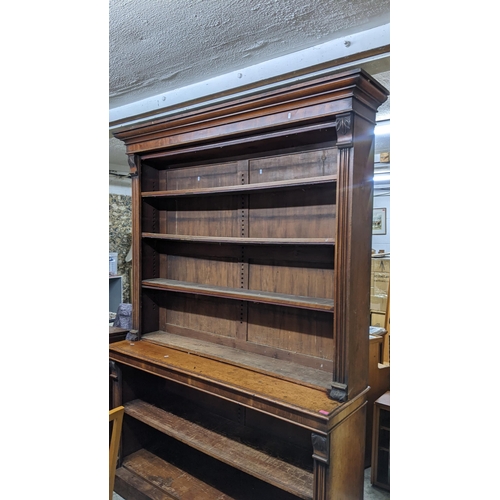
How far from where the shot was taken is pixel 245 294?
2055mm

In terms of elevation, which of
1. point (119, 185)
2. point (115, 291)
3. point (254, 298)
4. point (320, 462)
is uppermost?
point (119, 185)

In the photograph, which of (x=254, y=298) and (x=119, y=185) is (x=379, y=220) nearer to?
(x=119, y=185)

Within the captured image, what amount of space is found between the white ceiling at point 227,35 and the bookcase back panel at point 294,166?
0.44m

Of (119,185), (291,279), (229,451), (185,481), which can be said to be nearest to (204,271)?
(291,279)

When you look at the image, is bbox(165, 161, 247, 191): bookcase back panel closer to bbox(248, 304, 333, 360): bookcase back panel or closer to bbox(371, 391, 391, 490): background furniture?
bbox(248, 304, 333, 360): bookcase back panel

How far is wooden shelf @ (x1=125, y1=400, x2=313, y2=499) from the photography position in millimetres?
1778

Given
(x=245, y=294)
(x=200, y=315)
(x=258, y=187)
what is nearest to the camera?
(x=258, y=187)

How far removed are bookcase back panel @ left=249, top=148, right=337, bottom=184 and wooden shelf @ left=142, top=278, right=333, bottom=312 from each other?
0.63 meters

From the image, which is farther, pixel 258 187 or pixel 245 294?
pixel 245 294

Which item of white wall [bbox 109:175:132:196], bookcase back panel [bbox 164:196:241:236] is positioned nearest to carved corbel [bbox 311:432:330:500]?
bookcase back panel [bbox 164:196:241:236]

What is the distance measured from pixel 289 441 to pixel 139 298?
1.25 m

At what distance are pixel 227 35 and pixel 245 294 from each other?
1.26 meters

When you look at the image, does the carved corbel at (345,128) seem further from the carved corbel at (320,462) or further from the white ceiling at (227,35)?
the carved corbel at (320,462)
